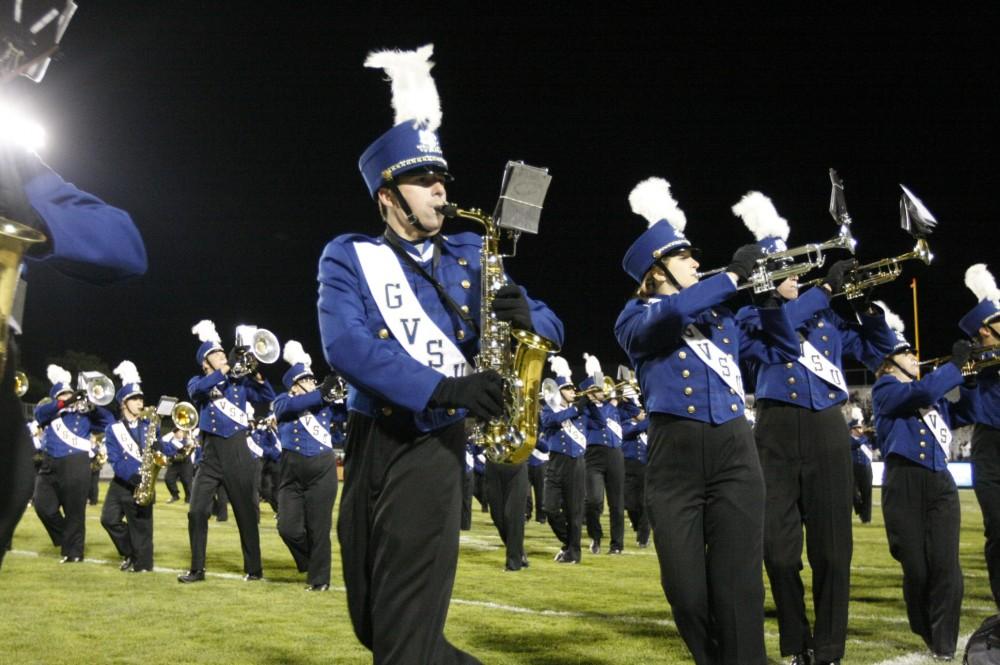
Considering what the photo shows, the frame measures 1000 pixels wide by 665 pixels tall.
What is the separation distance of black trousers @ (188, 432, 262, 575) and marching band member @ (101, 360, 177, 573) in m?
1.21

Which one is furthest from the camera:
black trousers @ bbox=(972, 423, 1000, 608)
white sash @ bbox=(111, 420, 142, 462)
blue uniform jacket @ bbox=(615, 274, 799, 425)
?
white sash @ bbox=(111, 420, 142, 462)

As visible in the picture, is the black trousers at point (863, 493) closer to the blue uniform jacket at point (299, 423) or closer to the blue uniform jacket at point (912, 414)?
the blue uniform jacket at point (299, 423)

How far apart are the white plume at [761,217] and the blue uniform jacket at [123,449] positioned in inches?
333

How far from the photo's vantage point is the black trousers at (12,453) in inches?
81.4

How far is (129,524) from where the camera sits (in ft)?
37.3

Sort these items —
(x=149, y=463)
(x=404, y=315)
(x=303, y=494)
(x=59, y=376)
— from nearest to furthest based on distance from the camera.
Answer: (x=404, y=315), (x=303, y=494), (x=149, y=463), (x=59, y=376)

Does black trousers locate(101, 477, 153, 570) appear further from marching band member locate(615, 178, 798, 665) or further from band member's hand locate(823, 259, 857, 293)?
band member's hand locate(823, 259, 857, 293)

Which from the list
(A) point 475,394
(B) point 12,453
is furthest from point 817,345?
(B) point 12,453

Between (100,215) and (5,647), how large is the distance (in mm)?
5640

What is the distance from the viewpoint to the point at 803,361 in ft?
20.3

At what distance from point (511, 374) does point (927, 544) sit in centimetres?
455

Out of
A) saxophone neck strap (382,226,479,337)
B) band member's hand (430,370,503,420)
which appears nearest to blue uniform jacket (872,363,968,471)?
saxophone neck strap (382,226,479,337)

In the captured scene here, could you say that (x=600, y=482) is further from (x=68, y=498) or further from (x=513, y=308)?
(x=513, y=308)

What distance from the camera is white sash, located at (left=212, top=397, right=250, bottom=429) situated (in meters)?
10.6
